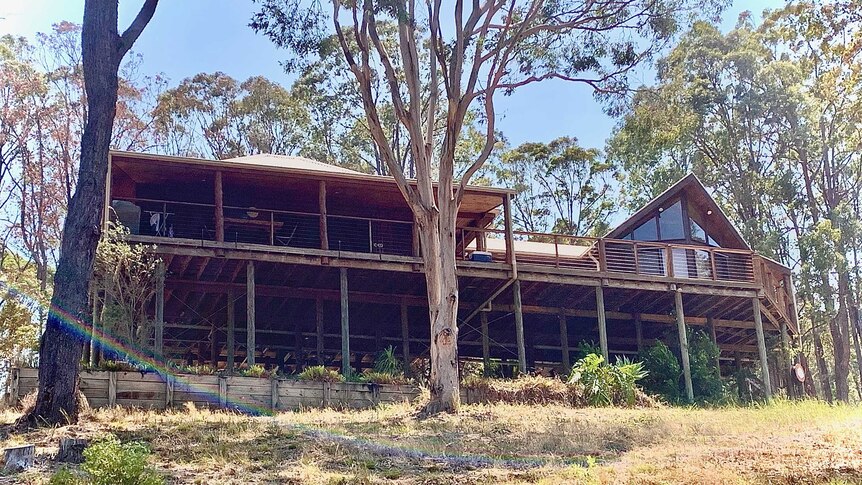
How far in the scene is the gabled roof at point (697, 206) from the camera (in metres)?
24.3

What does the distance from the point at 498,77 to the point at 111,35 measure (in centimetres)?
747

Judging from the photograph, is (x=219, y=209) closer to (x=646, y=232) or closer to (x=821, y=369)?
(x=646, y=232)

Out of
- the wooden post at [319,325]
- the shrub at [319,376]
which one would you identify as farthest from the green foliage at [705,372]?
the shrub at [319,376]

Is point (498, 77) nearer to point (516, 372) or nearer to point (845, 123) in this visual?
point (516, 372)

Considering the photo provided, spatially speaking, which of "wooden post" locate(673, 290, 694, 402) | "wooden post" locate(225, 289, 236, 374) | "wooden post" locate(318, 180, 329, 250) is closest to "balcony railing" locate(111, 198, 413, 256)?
"wooden post" locate(318, 180, 329, 250)

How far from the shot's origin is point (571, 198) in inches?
1533

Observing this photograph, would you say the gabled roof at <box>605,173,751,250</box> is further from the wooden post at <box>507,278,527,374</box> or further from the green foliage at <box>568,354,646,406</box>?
the green foliage at <box>568,354,646,406</box>

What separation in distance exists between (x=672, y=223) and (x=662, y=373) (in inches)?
182

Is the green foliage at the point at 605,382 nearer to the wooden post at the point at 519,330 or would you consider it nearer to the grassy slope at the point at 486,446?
the wooden post at the point at 519,330

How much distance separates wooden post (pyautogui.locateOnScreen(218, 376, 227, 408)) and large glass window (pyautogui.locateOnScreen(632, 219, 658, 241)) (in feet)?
41.6

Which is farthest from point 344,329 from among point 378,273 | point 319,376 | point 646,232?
point 646,232

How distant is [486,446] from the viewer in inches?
474

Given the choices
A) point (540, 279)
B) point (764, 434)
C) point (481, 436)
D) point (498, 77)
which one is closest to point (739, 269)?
point (540, 279)

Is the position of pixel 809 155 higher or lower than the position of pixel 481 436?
higher
